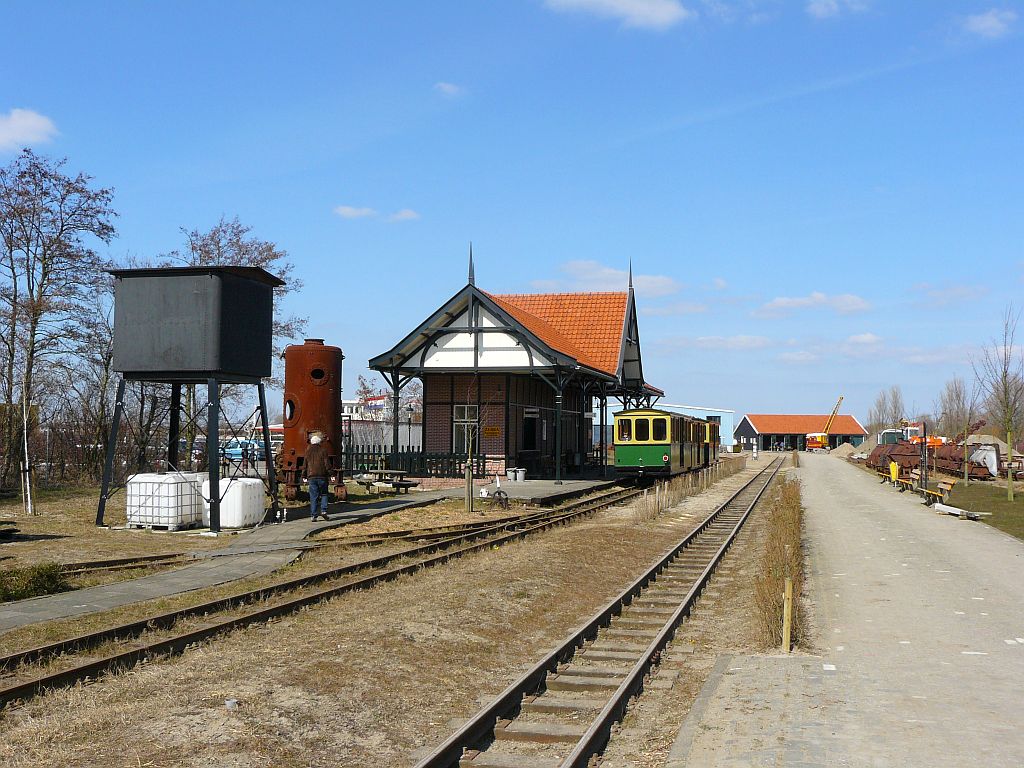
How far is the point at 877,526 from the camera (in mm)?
22953

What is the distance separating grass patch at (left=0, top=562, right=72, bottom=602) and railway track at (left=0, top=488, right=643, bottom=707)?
228 centimetres

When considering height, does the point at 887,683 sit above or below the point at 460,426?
below

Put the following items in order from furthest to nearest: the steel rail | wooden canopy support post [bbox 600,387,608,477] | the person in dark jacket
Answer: wooden canopy support post [bbox 600,387,608,477]
the person in dark jacket
the steel rail

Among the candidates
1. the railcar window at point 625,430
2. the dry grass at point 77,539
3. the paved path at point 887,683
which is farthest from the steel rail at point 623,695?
the railcar window at point 625,430

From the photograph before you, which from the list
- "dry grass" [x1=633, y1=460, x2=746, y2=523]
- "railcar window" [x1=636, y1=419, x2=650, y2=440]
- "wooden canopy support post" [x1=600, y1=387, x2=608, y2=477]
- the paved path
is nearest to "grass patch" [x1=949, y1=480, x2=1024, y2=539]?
the paved path

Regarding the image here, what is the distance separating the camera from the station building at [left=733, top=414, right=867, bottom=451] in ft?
452

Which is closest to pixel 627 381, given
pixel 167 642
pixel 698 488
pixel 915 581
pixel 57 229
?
pixel 698 488

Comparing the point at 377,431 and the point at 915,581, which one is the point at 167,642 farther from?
the point at 377,431

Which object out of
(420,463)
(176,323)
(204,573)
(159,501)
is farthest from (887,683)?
(420,463)

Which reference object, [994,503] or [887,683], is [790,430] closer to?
[994,503]

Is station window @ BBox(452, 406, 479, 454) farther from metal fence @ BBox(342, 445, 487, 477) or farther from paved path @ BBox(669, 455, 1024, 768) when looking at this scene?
paved path @ BBox(669, 455, 1024, 768)

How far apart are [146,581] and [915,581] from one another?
34.9 ft

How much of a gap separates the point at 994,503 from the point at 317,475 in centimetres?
2089

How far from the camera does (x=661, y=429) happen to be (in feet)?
114
